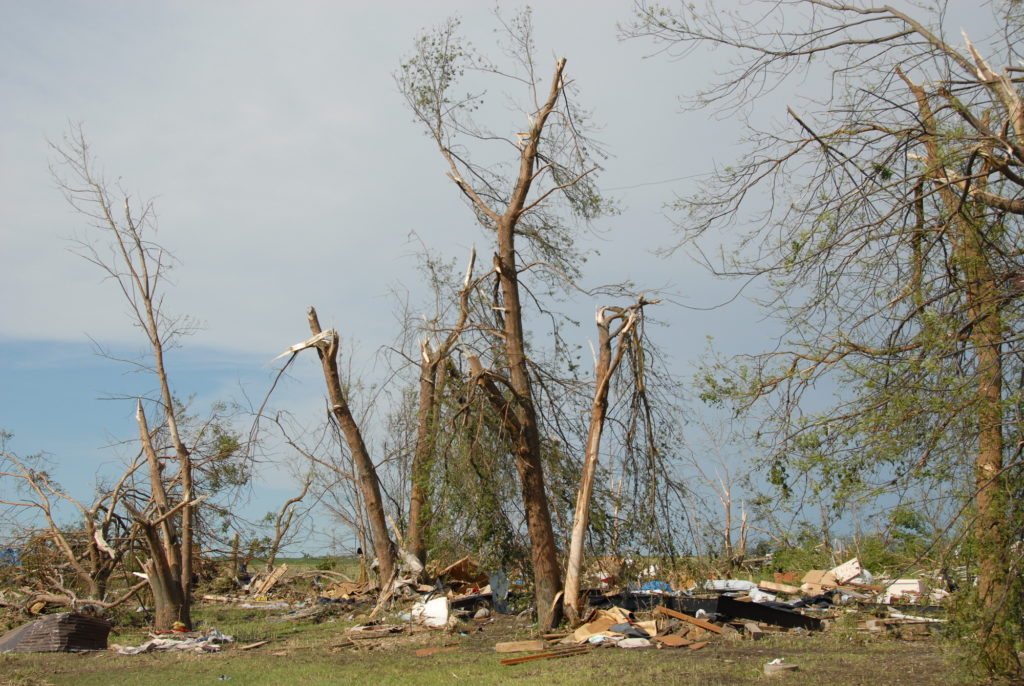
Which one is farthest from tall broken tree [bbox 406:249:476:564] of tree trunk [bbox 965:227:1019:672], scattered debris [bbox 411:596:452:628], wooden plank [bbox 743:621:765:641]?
tree trunk [bbox 965:227:1019:672]

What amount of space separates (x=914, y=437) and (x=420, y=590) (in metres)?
11.6

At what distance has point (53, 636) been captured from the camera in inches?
489

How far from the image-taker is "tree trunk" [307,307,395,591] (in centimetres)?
1574

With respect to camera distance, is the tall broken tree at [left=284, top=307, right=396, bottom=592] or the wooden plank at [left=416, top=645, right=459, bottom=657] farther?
the tall broken tree at [left=284, top=307, right=396, bottom=592]

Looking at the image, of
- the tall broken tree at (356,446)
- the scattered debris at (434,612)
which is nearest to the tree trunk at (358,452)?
the tall broken tree at (356,446)

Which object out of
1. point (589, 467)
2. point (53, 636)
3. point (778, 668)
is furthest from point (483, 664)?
point (53, 636)

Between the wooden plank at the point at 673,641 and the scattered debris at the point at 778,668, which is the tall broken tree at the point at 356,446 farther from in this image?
the scattered debris at the point at 778,668

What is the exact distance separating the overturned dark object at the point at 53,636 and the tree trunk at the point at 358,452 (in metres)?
5.52

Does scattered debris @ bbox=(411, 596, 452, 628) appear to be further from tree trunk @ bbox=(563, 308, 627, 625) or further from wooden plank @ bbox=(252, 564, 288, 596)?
wooden plank @ bbox=(252, 564, 288, 596)

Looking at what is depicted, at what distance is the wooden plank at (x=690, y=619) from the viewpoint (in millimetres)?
11618

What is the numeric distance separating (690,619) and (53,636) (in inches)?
370

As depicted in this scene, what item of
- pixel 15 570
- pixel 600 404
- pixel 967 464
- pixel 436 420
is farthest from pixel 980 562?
pixel 15 570

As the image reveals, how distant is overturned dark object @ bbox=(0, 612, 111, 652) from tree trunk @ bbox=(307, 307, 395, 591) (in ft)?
18.1

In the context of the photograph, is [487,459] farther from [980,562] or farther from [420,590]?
[980,562]
